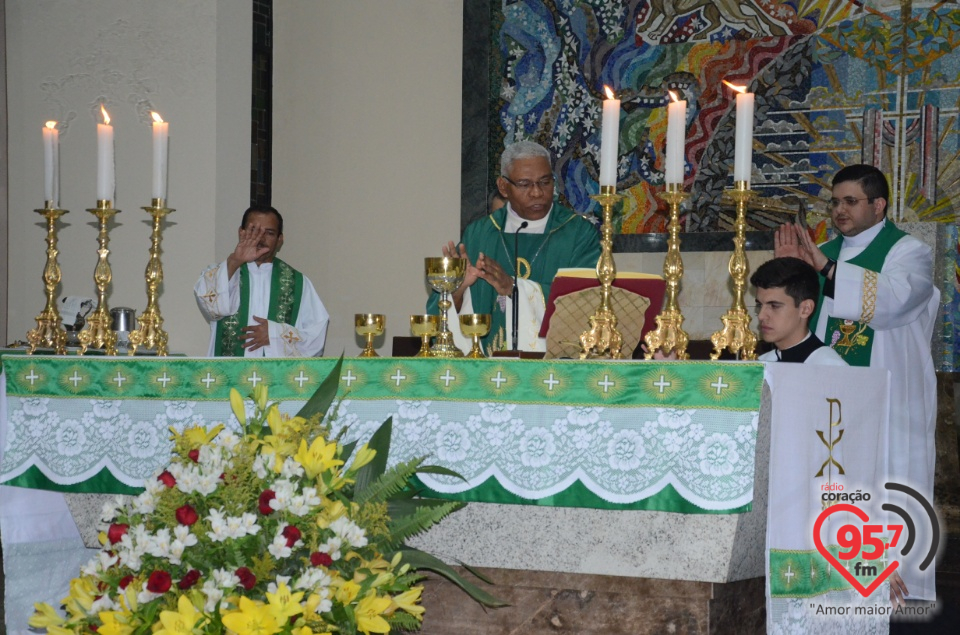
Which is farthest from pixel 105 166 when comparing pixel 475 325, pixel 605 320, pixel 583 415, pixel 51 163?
pixel 583 415

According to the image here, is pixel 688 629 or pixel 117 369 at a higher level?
pixel 117 369

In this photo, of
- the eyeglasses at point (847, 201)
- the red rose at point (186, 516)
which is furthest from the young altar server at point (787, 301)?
the red rose at point (186, 516)

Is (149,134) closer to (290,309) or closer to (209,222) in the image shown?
(209,222)

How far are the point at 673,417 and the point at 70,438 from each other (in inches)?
80.4

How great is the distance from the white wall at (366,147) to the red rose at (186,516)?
532 cm

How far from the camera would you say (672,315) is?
349 cm

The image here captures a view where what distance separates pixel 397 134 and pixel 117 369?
13.2 feet

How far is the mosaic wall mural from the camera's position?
623 cm

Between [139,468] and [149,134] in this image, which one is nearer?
[139,468]

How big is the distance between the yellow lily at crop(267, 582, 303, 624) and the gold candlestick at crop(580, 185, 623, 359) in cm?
167

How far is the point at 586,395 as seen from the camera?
3266mm

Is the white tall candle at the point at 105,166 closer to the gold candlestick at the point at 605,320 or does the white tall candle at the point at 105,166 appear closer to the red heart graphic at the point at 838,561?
the gold candlestick at the point at 605,320

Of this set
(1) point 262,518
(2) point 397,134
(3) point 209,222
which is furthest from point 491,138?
(1) point 262,518

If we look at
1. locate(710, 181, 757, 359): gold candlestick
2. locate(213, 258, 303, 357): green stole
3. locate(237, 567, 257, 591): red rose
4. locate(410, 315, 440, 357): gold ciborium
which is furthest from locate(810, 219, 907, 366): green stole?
locate(237, 567, 257, 591): red rose
